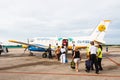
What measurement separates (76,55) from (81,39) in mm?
16297

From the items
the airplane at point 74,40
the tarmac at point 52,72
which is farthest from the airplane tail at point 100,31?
the tarmac at point 52,72

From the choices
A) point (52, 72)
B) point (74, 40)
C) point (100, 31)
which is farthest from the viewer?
point (74, 40)

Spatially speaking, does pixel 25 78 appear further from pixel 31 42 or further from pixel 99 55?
pixel 31 42

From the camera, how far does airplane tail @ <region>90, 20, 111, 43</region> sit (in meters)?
28.9

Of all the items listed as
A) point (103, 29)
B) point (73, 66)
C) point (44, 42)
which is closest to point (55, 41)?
point (44, 42)

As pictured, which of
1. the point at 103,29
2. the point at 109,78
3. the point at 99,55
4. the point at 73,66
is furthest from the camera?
the point at 103,29

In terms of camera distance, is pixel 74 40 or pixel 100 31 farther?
pixel 74 40

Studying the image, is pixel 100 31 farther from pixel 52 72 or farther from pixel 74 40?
pixel 52 72

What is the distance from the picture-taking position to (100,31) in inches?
1154

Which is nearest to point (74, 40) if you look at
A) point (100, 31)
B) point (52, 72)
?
point (100, 31)

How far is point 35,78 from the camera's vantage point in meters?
11.1

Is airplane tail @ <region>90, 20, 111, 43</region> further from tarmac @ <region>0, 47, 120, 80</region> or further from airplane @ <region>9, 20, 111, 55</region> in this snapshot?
tarmac @ <region>0, 47, 120, 80</region>

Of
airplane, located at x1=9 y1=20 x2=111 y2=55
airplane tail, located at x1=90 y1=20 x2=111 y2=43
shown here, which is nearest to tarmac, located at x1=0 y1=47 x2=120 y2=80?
airplane tail, located at x1=90 y1=20 x2=111 y2=43

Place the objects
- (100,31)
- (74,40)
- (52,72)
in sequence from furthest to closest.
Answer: (74,40)
(100,31)
(52,72)
